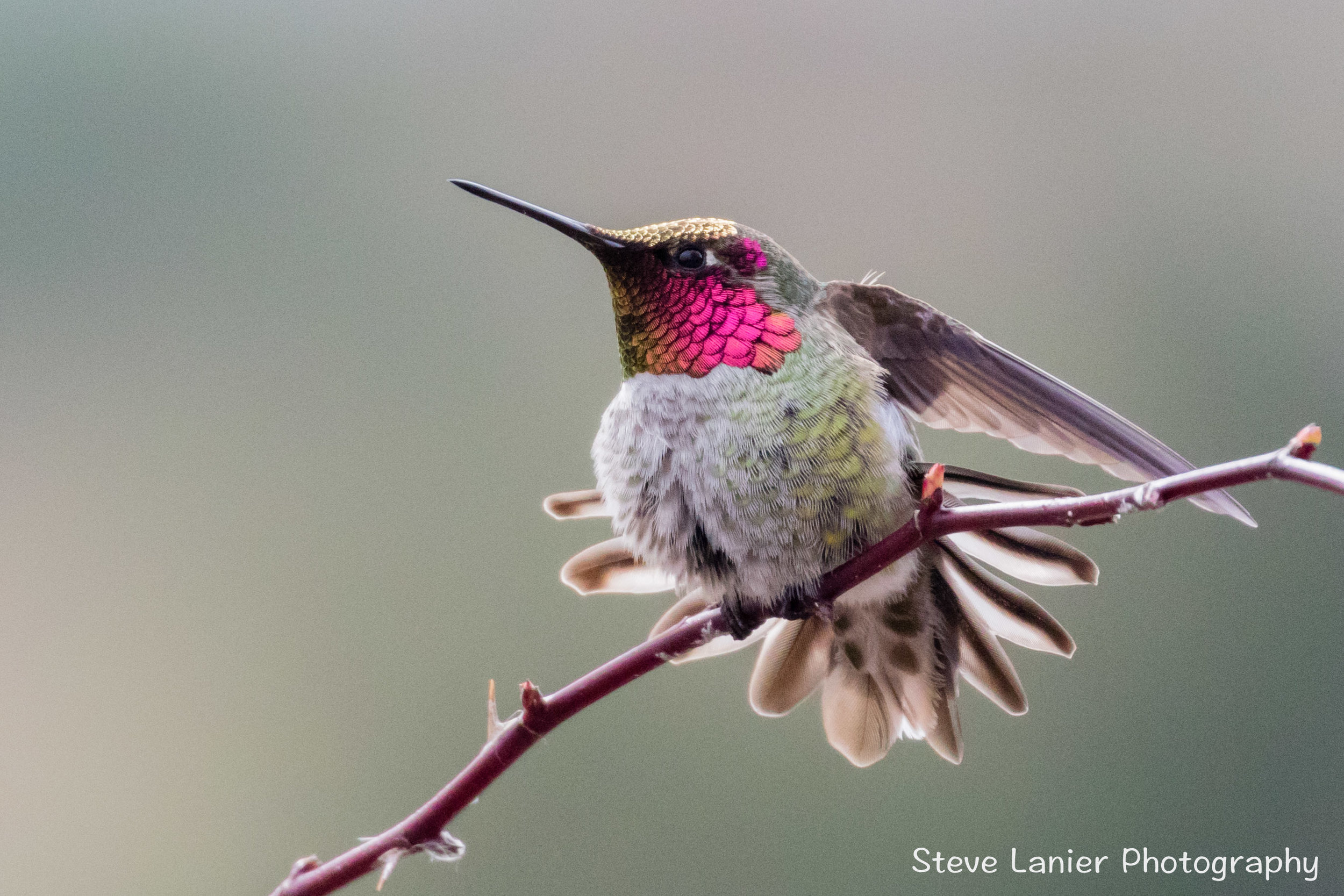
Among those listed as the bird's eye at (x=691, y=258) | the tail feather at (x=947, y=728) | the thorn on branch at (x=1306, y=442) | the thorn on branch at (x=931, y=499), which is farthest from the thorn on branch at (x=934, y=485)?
the tail feather at (x=947, y=728)

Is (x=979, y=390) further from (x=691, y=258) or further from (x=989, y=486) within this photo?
(x=691, y=258)

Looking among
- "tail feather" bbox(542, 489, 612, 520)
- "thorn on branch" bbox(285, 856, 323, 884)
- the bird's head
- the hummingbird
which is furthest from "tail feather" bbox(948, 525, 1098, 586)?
"thorn on branch" bbox(285, 856, 323, 884)

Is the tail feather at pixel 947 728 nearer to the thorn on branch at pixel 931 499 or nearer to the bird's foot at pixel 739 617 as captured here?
the bird's foot at pixel 739 617

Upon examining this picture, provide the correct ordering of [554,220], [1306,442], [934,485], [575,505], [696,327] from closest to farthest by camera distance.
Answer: [1306,442], [934,485], [554,220], [696,327], [575,505]

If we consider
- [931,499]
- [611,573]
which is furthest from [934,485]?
[611,573]

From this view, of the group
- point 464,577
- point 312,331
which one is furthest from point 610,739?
point 312,331

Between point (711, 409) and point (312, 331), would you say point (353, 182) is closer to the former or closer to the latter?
point (312, 331)
